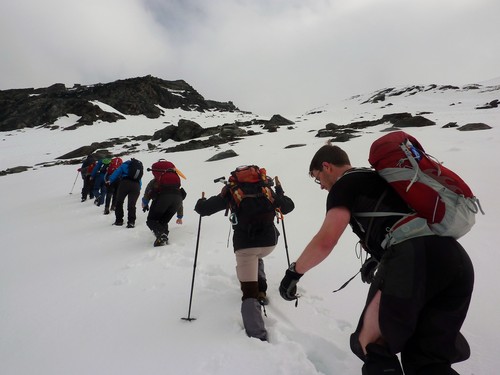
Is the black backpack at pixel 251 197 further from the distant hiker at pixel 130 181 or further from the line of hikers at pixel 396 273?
the distant hiker at pixel 130 181

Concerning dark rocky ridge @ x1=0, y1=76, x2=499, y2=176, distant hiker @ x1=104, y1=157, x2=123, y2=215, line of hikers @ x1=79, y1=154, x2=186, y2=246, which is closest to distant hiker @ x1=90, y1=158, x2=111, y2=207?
line of hikers @ x1=79, y1=154, x2=186, y2=246

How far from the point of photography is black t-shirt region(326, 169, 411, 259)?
2.14 meters

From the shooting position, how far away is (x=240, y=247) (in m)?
3.88

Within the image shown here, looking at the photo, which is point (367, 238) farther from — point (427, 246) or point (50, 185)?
point (50, 185)

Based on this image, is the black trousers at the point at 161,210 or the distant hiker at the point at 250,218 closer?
the distant hiker at the point at 250,218

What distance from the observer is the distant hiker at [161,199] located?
701 centimetres

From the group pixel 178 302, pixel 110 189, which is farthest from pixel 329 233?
pixel 110 189

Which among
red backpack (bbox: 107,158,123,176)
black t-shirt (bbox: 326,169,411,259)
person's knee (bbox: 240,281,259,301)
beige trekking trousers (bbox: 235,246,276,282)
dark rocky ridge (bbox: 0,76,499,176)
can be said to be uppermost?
dark rocky ridge (bbox: 0,76,499,176)

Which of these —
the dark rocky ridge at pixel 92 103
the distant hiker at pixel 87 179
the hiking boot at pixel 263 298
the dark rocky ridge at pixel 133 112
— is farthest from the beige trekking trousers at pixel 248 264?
the dark rocky ridge at pixel 92 103

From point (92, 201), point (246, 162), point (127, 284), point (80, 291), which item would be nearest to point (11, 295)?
point (80, 291)

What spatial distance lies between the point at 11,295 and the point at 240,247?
13.8 ft

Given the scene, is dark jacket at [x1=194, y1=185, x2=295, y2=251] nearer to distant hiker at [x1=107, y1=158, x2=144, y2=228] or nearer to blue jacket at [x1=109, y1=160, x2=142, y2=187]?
distant hiker at [x1=107, y1=158, x2=144, y2=228]

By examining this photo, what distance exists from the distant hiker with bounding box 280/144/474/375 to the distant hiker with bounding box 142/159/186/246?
17.8ft

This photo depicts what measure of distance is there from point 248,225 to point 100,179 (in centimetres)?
1073
